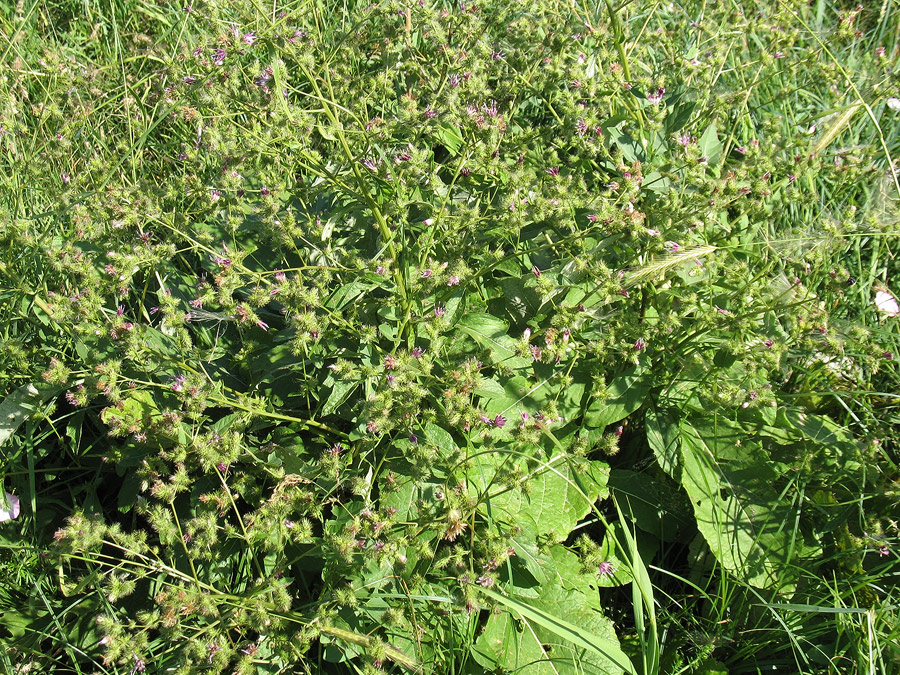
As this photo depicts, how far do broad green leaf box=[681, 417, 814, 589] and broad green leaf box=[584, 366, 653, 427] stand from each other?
0.26 metres

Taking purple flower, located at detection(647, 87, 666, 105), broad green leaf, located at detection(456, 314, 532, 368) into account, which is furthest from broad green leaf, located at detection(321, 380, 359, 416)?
purple flower, located at detection(647, 87, 666, 105)

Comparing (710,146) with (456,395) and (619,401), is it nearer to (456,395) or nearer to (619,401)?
(619,401)

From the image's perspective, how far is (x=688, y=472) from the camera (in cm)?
279

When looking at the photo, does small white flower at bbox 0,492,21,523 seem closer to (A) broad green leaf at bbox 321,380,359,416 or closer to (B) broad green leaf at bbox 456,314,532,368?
(A) broad green leaf at bbox 321,380,359,416

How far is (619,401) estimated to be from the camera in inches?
109

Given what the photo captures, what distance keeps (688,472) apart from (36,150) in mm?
3368

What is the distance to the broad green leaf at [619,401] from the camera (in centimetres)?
274

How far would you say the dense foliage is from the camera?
2.37 m

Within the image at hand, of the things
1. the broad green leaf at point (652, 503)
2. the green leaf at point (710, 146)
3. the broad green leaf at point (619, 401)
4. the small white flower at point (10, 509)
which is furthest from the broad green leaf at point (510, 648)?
the green leaf at point (710, 146)

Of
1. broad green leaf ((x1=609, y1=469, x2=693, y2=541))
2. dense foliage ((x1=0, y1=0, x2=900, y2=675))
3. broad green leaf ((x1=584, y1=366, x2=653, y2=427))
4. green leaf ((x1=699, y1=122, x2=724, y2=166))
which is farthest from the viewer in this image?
green leaf ((x1=699, y1=122, x2=724, y2=166))

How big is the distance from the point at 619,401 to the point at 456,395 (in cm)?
76

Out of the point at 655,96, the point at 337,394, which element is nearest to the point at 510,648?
the point at 337,394

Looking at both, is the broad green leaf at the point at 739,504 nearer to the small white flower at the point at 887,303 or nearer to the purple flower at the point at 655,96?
the small white flower at the point at 887,303

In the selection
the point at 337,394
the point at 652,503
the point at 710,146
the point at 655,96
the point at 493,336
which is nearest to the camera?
the point at 337,394
